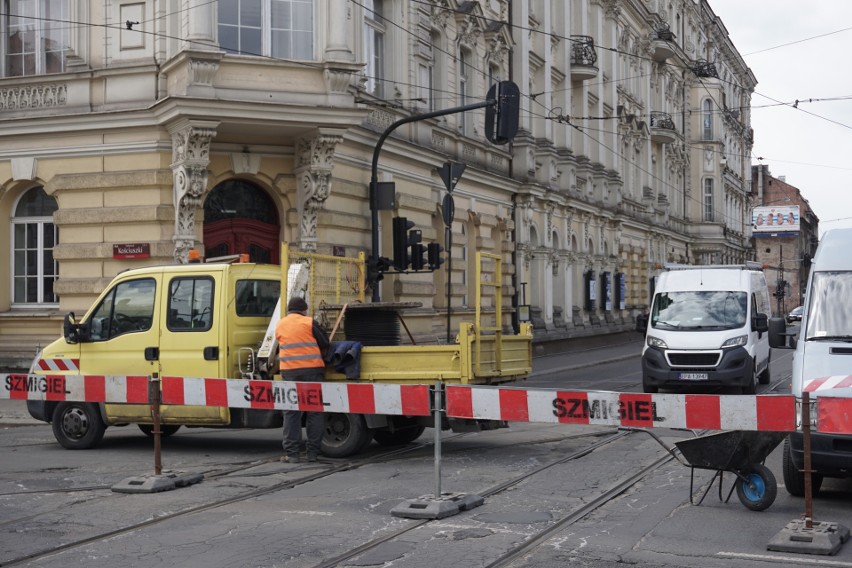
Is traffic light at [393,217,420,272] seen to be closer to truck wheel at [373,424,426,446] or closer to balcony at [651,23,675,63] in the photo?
truck wheel at [373,424,426,446]

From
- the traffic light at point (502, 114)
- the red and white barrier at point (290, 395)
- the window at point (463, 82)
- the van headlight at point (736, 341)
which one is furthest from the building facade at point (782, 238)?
the red and white barrier at point (290, 395)

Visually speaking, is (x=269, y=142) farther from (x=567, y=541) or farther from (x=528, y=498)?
(x=567, y=541)

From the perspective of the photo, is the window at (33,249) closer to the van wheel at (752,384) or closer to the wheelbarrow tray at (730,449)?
the van wheel at (752,384)

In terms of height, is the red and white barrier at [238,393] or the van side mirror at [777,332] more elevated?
the van side mirror at [777,332]

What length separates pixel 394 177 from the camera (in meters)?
24.6

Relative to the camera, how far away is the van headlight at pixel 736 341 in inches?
782

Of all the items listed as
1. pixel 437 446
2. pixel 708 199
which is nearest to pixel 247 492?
pixel 437 446

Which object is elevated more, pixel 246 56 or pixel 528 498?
pixel 246 56

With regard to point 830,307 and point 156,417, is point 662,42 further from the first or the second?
point 156,417

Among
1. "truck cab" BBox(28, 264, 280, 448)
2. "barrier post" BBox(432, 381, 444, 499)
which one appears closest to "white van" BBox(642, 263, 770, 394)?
"truck cab" BBox(28, 264, 280, 448)

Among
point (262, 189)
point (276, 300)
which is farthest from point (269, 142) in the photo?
point (276, 300)

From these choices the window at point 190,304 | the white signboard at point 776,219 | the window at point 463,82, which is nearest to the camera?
the window at point 190,304

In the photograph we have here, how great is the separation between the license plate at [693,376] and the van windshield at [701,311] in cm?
107

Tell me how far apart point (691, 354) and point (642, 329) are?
280cm
